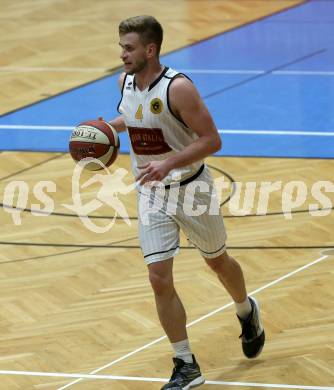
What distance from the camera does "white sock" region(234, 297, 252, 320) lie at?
6.54 m

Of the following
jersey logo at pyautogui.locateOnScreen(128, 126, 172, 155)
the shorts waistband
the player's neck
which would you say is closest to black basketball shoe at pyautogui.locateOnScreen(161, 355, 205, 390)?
the shorts waistband

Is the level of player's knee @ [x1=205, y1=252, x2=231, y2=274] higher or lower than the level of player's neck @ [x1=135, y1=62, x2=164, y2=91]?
lower

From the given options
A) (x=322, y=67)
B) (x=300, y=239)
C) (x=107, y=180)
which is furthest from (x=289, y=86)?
(x=300, y=239)

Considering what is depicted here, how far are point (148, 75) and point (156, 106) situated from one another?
0.19 meters

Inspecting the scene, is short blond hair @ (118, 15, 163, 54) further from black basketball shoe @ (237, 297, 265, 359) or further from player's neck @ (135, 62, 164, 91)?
black basketball shoe @ (237, 297, 265, 359)

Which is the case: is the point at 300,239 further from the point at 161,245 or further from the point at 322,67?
the point at 322,67

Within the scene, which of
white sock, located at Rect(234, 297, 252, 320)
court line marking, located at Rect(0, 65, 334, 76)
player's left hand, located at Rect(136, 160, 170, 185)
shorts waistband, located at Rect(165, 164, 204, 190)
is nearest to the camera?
player's left hand, located at Rect(136, 160, 170, 185)

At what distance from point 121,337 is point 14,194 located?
3192 millimetres

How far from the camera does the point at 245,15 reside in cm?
1742

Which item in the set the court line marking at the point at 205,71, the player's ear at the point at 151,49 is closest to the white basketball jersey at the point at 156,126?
the player's ear at the point at 151,49

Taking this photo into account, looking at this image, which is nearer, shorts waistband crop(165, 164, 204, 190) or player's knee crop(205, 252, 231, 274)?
shorts waistband crop(165, 164, 204, 190)

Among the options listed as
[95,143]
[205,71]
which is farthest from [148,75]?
[205,71]

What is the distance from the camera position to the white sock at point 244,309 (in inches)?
257

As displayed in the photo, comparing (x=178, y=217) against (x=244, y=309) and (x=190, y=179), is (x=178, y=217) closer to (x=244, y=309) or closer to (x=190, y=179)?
(x=190, y=179)
